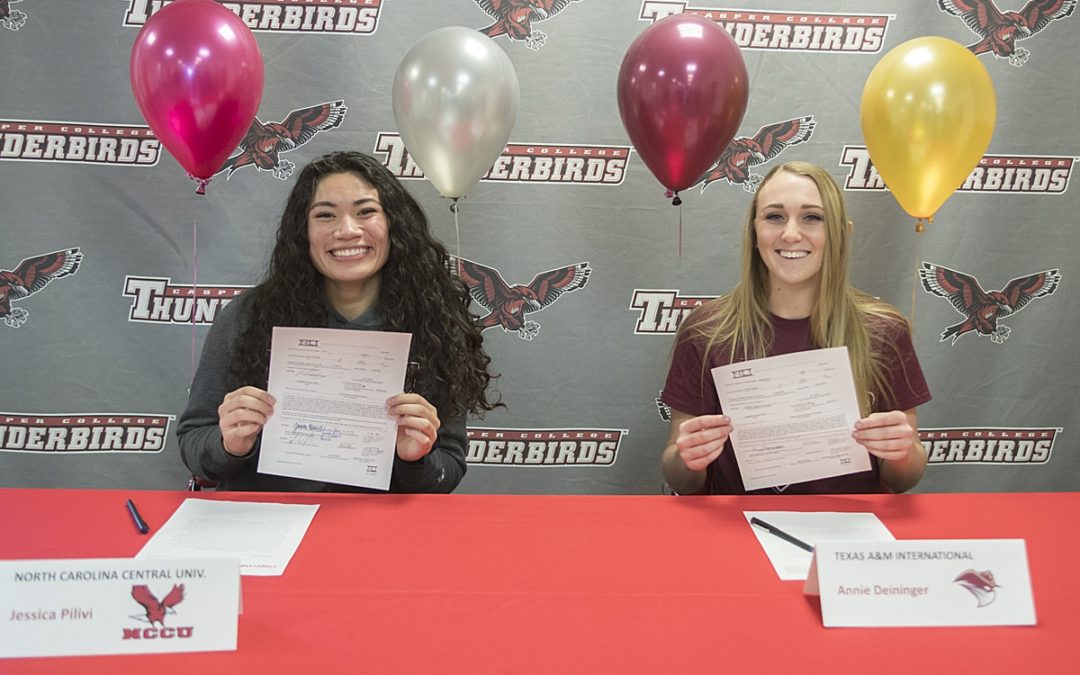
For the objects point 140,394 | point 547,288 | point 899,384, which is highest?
point 547,288

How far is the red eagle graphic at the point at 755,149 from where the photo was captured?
254 centimetres

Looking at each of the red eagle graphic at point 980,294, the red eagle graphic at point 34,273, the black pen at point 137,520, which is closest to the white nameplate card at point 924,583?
the black pen at point 137,520

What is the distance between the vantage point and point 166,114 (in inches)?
70.4

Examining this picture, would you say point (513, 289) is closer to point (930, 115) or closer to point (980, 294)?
point (930, 115)

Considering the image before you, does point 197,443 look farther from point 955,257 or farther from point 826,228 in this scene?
point 955,257

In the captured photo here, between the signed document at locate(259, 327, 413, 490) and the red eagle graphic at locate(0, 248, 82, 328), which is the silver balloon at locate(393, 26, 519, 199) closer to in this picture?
the signed document at locate(259, 327, 413, 490)

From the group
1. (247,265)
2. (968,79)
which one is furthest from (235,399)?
(968,79)

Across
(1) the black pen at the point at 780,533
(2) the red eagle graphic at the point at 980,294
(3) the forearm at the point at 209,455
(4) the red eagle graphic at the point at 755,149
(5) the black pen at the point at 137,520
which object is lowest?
(1) the black pen at the point at 780,533

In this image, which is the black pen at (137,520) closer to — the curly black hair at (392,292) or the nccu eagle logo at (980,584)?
the curly black hair at (392,292)

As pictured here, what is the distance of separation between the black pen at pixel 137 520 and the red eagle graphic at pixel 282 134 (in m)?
1.24

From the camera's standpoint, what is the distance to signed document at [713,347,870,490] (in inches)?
64.6

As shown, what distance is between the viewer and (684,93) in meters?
1.77

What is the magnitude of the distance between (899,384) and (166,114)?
1696mm

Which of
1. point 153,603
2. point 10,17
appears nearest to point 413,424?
point 153,603
